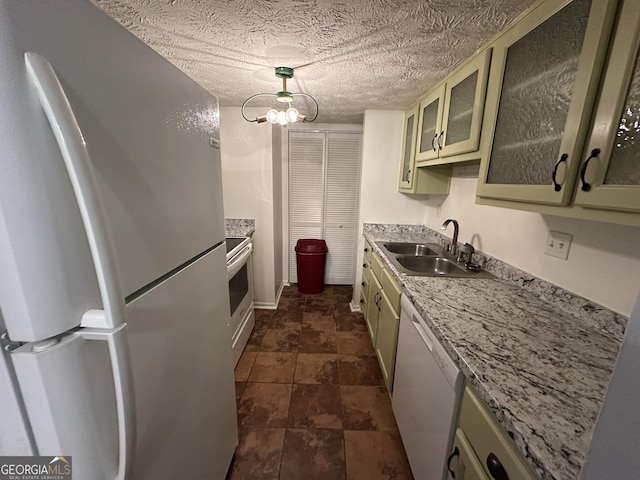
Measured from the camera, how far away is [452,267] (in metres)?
1.80

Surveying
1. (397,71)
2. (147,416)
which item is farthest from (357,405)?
(397,71)

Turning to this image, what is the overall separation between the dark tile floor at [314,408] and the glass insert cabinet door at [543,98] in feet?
4.99

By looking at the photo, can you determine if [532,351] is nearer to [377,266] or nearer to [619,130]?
[619,130]

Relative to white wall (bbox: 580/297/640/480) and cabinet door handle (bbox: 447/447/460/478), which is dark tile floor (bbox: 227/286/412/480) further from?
white wall (bbox: 580/297/640/480)

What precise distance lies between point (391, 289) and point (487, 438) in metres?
0.98

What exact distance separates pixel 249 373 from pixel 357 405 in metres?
0.86

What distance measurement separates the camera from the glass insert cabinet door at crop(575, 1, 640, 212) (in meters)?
0.63

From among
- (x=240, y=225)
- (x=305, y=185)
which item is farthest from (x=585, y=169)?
(x=305, y=185)

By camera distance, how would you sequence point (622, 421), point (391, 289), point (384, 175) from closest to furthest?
point (622, 421) < point (391, 289) < point (384, 175)

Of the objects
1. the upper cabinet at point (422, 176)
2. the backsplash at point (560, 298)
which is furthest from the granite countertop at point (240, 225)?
the backsplash at point (560, 298)

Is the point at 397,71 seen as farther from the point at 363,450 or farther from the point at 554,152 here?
the point at 363,450

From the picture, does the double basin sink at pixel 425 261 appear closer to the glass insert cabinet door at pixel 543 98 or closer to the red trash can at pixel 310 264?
the glass insert cabinet door at pixel 543 98

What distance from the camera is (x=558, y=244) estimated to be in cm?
115

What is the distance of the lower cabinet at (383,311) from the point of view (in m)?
1.56
